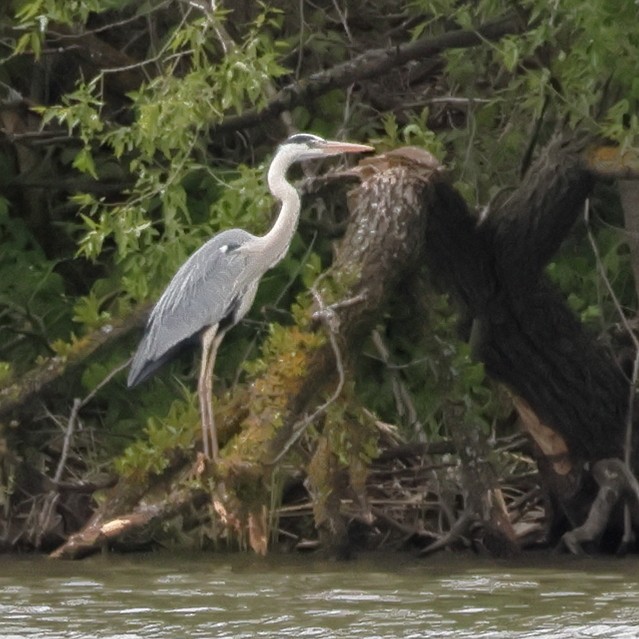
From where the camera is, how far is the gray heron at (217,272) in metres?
8.93

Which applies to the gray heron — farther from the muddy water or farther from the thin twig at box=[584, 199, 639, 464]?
the thin twig at box=[584, 199, 639, 464]

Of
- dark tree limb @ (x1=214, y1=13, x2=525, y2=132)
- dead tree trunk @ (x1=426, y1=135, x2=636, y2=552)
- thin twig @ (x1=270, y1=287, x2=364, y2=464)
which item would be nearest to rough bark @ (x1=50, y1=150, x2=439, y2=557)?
thin twig @ (x1=270, y1=287, x2=364, y2=464)

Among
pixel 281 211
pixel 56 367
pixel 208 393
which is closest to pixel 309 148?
pixel 281 211

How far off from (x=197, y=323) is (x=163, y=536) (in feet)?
4.03

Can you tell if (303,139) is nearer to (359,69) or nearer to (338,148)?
(338,148)

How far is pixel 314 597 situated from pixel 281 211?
209 cm

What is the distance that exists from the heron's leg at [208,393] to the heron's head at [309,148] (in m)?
0.95

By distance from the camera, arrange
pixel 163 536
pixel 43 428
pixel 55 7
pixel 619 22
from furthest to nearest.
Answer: pixel 43 428 → pixel 163 536 → pixel 55 7 → pixel 619 22

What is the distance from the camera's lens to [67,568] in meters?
8.78

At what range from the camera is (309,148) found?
9062 millimetres

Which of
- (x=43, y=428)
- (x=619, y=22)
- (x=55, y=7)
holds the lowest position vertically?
(x=43, y=428)

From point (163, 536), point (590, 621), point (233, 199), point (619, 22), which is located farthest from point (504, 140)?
point (590, 621)

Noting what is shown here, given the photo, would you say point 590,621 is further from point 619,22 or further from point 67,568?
point 67,568

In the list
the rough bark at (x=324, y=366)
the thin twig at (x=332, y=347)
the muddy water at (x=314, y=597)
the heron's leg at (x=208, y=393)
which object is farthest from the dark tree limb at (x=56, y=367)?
the thin twig at (x=332, y=347)
